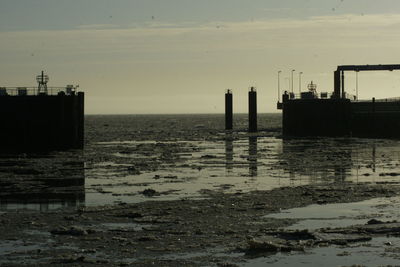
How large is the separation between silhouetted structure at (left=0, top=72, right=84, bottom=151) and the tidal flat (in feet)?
57.5

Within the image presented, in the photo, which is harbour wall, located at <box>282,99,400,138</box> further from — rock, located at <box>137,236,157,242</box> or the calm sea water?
rock, located at <box>137,236,157,242</box>

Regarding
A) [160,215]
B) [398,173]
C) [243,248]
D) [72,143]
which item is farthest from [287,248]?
[72,143]

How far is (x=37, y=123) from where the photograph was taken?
6519 centimetres

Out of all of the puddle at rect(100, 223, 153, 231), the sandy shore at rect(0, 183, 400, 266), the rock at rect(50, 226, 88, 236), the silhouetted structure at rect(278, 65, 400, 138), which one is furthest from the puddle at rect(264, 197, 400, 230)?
the silhouetted structure at rect(278, 65, 400, 138)

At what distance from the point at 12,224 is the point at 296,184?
14.6 m

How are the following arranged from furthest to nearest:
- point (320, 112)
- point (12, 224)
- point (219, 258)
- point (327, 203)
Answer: point (320, 112) < point (327, 203) < point (12, 224) < point (219, 258)

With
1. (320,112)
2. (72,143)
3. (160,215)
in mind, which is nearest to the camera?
(160,215)

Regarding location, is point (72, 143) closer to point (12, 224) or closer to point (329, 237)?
point (12, 224)

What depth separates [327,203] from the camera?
93.1 feet

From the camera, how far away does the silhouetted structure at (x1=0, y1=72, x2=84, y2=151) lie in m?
64.8

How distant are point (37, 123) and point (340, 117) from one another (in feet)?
136

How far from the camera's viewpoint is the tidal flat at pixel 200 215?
19.2 m

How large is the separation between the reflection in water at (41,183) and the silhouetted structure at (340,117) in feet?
159

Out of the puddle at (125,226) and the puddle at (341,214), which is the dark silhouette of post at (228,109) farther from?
the puddle at (125,226)
